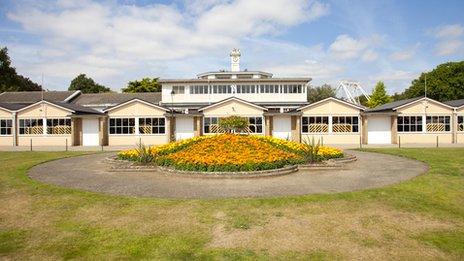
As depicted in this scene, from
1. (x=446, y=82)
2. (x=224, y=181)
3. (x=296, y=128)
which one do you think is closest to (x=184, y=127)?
(x=296, y=128)

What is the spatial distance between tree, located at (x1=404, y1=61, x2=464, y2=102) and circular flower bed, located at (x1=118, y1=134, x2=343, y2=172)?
5095cm

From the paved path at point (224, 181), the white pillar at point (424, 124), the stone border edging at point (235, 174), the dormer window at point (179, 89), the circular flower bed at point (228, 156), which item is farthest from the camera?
the dormer window at point (179, 89)

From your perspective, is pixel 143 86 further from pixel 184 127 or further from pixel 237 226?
pixel 237 226

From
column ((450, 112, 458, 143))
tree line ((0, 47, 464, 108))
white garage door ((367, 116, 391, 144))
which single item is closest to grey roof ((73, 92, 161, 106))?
tree line ((0, 47, 464, 108))

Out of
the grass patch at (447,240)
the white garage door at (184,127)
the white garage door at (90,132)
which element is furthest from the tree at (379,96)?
the grass patch at (447,240)

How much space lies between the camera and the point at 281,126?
3581cm

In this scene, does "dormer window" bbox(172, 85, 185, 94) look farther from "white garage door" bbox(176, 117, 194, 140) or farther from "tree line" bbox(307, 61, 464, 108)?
"tree line" bbox(307, 61, 464, 108)

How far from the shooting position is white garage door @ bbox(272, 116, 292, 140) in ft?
117

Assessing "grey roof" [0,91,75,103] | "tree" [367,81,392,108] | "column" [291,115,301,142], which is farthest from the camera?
"tree" [367,81,392,108]

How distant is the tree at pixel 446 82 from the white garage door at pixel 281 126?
118 feet

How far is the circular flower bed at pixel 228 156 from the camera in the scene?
15109mm

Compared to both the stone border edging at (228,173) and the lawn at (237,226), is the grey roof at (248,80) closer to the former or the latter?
the stone border edging at (228,173)

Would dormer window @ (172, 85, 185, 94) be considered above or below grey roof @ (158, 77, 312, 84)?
below

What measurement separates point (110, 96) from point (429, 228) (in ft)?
159
